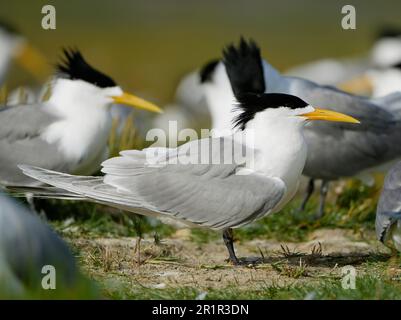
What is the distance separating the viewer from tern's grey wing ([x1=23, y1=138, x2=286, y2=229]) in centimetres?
559

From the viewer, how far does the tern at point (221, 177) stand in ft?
18.4

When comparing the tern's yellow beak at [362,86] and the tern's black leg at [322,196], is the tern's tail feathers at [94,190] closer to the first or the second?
the tern's black leg at [322,196]

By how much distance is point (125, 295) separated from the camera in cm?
502

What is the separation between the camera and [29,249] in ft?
15.6

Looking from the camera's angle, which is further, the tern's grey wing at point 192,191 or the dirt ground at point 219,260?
the tern's grey wing at point 192,191

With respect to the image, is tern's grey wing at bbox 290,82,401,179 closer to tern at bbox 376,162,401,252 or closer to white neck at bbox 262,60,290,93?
white neck at bbox 262,60,290,93

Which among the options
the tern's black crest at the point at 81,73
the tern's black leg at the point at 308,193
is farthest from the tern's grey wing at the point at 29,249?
the tern's black leg at the point at 308,193

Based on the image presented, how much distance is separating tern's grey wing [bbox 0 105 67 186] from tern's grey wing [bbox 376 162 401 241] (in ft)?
8.03

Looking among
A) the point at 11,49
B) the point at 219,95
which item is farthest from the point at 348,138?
the point at 11,49

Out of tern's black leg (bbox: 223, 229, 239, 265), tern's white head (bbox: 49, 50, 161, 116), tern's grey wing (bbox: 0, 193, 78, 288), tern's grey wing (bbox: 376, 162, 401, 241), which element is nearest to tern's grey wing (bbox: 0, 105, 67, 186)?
tern's white head (bbox: 49, 50, 161, 116)

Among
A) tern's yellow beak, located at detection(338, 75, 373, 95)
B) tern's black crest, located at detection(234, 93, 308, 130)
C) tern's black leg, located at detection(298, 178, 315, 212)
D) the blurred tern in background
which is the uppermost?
tern's yellow beak, located at detection(338, 75, 373, 95)

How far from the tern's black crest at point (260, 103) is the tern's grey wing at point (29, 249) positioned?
58.5 inches
